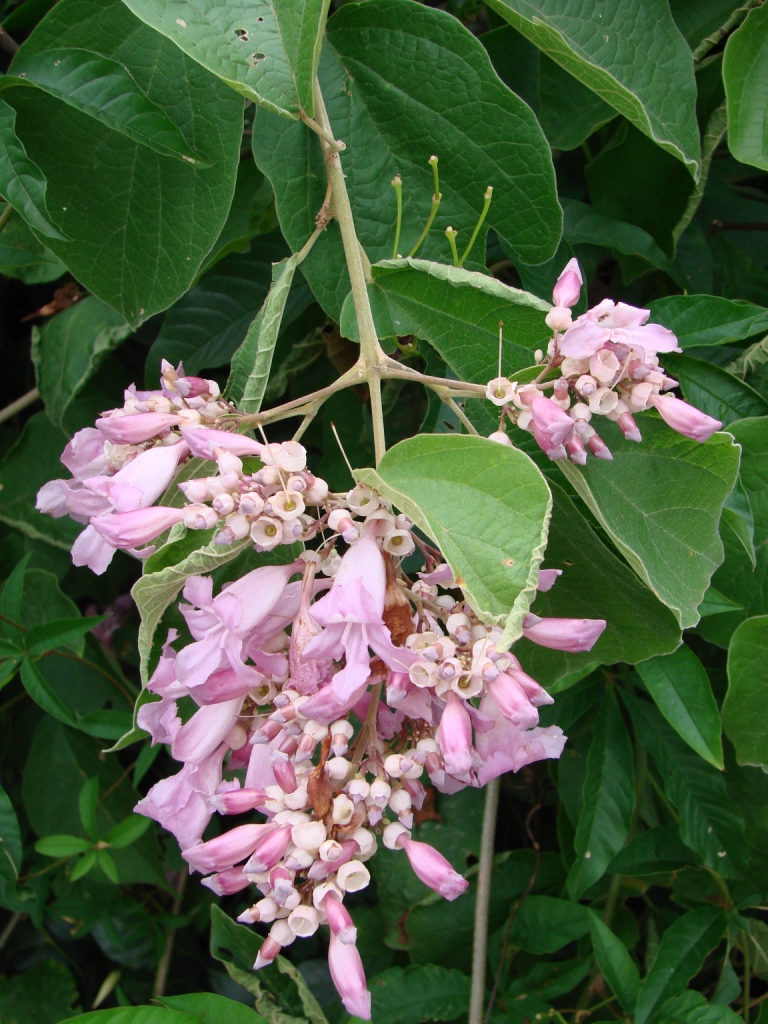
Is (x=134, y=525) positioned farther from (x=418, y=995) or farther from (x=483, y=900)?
(x=418, y=995)

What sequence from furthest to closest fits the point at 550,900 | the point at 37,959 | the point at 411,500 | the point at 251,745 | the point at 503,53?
the point at 37,959, the point at 550,900, the point at 503,53, the point at 251,745, the point at 411,500

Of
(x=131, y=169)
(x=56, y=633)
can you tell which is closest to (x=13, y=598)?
(x=56, y=633)

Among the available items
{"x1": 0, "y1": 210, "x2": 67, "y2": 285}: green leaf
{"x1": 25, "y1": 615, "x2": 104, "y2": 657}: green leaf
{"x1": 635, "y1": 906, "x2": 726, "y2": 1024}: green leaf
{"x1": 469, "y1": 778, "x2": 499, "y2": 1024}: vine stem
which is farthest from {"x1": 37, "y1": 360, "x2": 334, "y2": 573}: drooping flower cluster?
{"x1": 635, "y1": 906, "x2": 726, "y2": 1024}: green leaf

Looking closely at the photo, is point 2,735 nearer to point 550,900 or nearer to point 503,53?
point 550,900

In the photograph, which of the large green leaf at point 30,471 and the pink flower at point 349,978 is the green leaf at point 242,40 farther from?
the large green leaf at point 30,471

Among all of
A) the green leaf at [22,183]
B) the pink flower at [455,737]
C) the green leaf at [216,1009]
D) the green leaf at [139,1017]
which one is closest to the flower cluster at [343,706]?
the pink flower at [455,737]

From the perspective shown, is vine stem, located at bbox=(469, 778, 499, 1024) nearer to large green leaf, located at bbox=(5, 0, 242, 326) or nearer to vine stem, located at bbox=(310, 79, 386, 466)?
vine stem, located at bbox=(310, 79, 386, 466)

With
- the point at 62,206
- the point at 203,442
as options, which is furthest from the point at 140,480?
the point at 62,206
